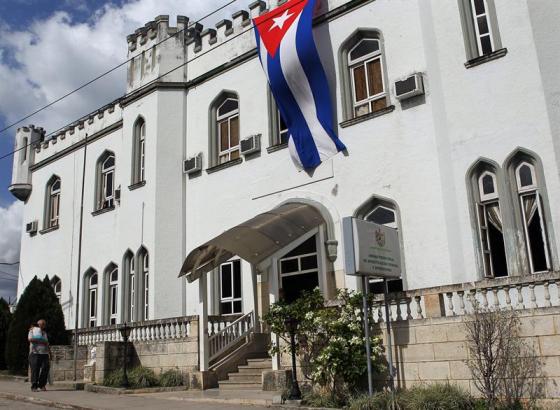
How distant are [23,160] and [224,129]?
41.8 ft

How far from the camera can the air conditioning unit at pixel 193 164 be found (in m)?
18.7

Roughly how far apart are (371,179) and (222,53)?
727cm

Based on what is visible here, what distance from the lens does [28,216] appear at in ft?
87.6

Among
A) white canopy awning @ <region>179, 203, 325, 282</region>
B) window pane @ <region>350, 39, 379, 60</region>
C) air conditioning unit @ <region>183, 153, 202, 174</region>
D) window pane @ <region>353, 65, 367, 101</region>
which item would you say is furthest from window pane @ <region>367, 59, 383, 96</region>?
air conditioning unit @ <region>183, 153, 202, 174</region>

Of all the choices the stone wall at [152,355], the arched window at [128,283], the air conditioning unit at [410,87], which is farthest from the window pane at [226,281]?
the air conditioning unit at [410,87]

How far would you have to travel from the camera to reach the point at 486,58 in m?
Result: 12.9

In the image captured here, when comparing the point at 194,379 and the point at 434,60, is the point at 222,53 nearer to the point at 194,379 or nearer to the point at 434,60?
the point at 434,60

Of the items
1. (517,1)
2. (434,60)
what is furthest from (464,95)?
(517,1)

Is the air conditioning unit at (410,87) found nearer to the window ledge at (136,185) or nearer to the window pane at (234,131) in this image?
the window pane at (234,131)

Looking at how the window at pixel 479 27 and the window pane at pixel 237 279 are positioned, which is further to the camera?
the window pane at pixel 237 279

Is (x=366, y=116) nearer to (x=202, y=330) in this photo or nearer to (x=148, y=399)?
(x=202, y=330)

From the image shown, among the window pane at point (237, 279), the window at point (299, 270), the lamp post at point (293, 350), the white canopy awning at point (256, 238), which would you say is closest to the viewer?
the lamp post at point (293, 350)

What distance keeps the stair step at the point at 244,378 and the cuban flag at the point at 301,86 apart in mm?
5372

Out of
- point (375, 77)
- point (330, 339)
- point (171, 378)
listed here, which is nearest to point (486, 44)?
point (375, 77)
